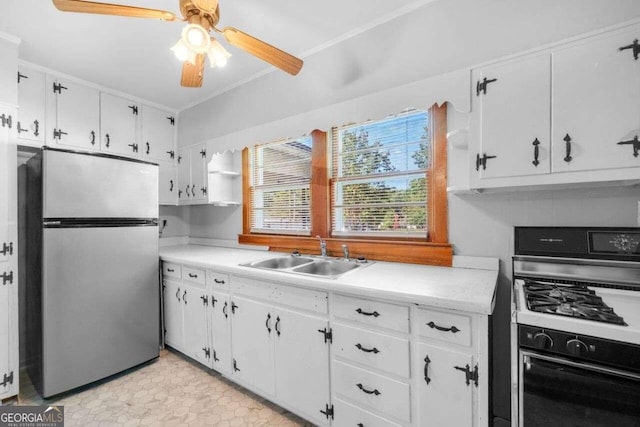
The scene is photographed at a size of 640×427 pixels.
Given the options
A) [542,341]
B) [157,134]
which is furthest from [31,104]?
[542,341]

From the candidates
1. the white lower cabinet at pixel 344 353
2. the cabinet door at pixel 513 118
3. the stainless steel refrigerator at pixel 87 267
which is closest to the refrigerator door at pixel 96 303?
the stainless steel refrigerator at pixel 87 267

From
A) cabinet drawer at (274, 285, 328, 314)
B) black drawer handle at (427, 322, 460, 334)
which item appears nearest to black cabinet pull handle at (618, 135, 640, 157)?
black drawer handle at (427, 322, 460, 334)

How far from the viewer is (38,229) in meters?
2.04

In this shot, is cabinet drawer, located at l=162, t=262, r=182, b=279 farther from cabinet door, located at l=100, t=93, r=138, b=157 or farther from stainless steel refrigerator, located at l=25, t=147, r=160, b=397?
cabinet door, located at l=100, t=93, r=138, b=157

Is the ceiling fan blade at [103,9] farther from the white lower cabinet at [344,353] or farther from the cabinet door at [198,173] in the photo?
the cabinet door at [198,173]

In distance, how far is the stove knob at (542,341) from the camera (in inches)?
41.8

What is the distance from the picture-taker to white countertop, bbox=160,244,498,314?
1.24 metres

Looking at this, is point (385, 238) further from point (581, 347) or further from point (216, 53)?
point (216, 53)

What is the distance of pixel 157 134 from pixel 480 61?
332 centimetres

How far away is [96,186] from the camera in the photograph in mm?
2172

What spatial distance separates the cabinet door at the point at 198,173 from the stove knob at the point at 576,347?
10.0 ft

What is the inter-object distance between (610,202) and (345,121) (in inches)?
61.3

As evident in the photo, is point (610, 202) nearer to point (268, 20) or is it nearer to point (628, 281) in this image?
point (628, 281)

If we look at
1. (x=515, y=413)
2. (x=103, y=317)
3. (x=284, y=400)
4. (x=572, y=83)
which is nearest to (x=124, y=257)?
(x=103, y=317)
